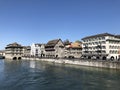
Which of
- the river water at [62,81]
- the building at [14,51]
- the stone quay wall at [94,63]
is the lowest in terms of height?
the river water at [62,81]

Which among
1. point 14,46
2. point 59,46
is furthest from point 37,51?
A: point 59,46

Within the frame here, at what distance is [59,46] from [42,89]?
385 feet

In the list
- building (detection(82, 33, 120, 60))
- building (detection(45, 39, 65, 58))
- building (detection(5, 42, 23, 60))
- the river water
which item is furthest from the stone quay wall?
building (detection(5, 42, 23, 60))

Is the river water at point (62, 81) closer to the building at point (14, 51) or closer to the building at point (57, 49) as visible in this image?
the building at point (57, 49)

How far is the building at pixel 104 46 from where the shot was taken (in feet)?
354

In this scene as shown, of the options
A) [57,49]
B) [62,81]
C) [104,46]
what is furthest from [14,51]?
[62,81]

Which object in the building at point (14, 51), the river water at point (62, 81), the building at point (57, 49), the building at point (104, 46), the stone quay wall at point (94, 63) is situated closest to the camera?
the river water at point (62, 81)

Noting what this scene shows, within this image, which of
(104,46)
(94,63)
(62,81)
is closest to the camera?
(62,81)

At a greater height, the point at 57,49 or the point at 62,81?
the point at 57,49

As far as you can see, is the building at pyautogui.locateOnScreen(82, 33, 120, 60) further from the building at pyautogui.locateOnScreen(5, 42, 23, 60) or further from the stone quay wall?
the building at pyautogui.locateOnScreen(5, 42, 23, 60)

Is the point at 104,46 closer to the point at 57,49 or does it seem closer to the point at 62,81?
the point at 57,49

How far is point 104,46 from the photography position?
109 m

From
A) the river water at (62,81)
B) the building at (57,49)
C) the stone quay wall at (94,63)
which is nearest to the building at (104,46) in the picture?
the stone quay wall at (94,63)

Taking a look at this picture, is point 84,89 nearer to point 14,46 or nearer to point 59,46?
point 59,46
